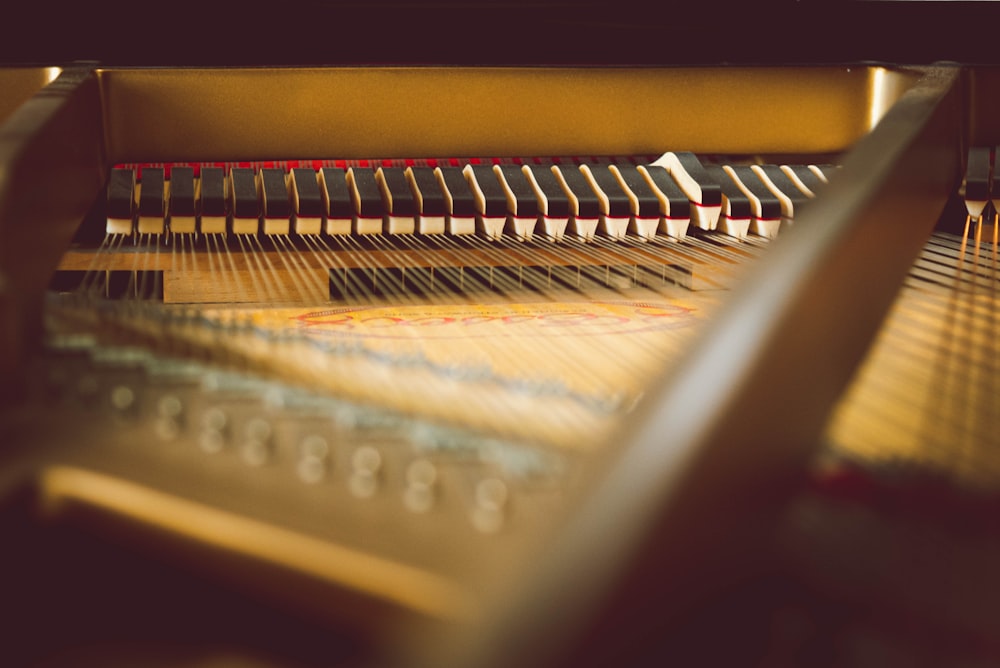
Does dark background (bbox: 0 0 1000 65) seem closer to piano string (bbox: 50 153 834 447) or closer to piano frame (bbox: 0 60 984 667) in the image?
piano frame (bbox: 0 60 984 667)

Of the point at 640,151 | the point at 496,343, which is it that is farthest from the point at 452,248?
the point at 640,151

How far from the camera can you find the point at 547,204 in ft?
6.81

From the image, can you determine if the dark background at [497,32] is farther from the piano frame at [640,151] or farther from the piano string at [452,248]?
the piano string at [452,248]

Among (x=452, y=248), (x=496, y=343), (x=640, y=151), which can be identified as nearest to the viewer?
(x=496, y=343)

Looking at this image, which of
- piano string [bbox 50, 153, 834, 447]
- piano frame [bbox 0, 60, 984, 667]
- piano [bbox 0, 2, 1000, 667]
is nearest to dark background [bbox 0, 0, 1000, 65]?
piano [bbox 0, 2, 1000, 667]

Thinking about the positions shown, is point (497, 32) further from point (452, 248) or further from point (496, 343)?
point (496, 343)

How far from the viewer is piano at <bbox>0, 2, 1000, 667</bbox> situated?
79 cm

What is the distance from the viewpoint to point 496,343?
1743 millimetres

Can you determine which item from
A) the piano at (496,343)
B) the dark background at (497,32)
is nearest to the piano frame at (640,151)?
the piano at (496,343)

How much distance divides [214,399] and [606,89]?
1.38 m

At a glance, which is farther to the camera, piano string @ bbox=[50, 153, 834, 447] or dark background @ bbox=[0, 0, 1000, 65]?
dark background @ bbox=[0, 0, 1000, 65]

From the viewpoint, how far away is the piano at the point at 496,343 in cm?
79

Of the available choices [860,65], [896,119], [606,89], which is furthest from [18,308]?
[860,65]

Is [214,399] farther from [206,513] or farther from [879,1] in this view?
[879,1]
